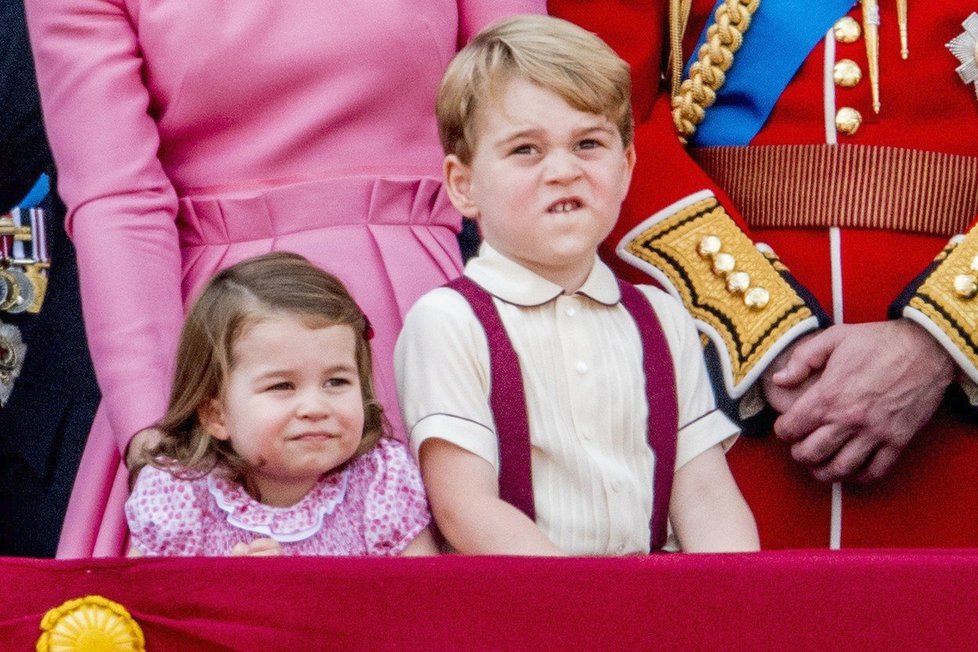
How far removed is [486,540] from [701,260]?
0.47 m

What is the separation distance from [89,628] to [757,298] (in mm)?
830

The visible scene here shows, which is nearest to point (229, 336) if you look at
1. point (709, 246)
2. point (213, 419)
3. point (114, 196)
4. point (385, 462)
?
point (213, 419)

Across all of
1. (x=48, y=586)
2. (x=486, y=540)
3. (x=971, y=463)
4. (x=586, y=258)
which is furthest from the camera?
(x=971, y=463)

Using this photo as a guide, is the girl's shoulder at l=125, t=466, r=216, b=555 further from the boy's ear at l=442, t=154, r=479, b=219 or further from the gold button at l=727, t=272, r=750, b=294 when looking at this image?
the gold button at l=727, t=272, r=750, b=294

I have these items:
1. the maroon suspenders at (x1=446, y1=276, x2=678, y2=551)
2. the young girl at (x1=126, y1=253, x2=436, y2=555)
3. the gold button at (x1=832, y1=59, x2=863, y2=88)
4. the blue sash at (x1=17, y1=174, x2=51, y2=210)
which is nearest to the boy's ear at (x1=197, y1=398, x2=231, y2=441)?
the young girl at (x1=126, y1=253, x2=436, y2=555)

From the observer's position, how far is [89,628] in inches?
51.3

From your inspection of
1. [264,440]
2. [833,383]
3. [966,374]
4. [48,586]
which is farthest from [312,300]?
[966,374]

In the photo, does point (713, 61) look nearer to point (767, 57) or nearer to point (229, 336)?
point (767, 57)

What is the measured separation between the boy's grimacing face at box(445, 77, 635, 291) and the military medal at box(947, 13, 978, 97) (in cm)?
46

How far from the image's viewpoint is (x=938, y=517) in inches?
72.1

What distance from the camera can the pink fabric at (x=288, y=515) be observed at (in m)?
1.59

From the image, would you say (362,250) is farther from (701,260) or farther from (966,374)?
(966,374)

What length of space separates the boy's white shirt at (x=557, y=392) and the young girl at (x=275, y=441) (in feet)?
0.22

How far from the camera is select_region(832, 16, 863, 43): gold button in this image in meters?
1.91
